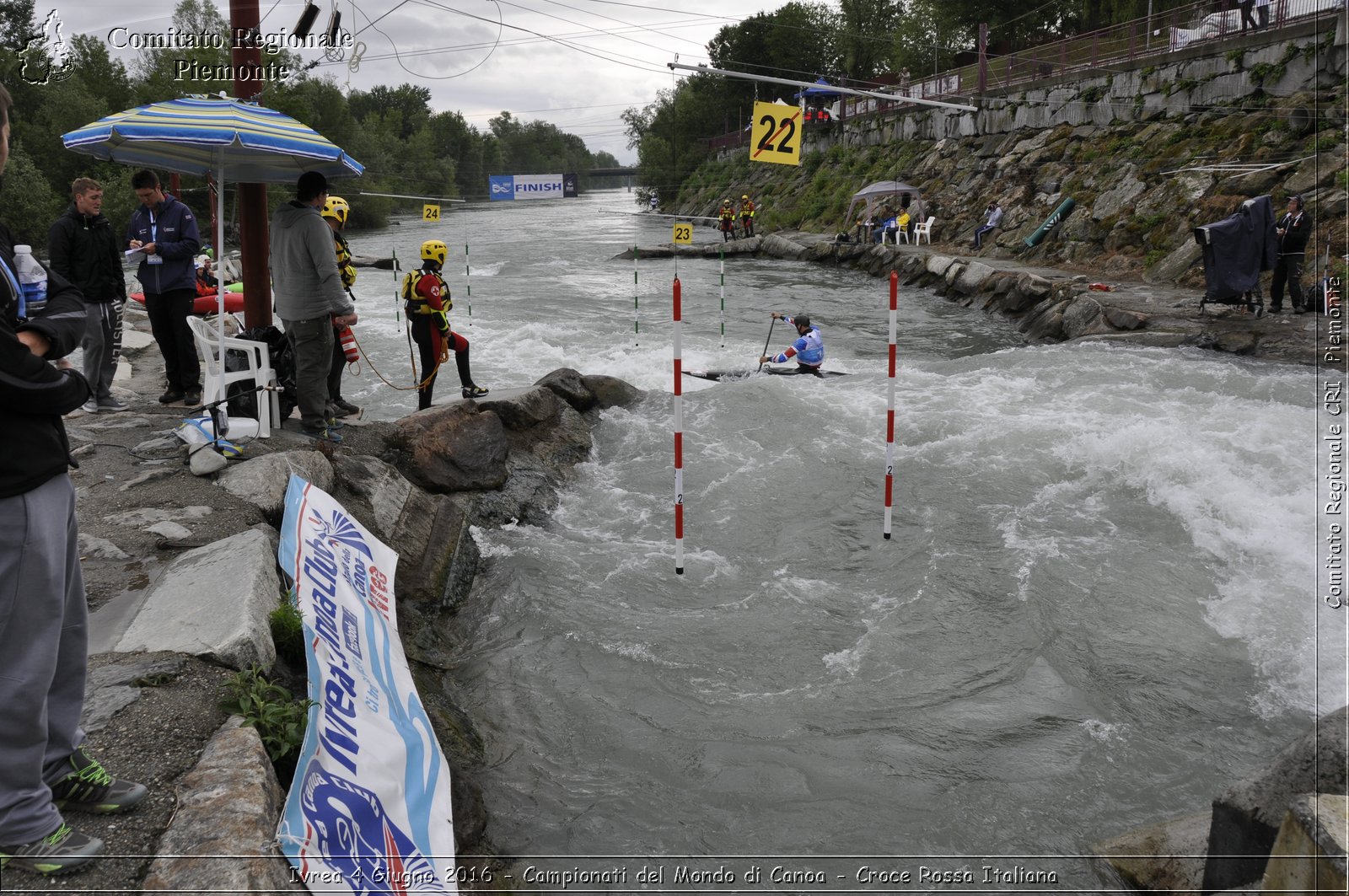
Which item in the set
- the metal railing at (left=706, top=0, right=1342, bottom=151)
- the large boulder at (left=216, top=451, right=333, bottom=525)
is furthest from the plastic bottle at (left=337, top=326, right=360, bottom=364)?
the metal railing at (left=706, top=0, right=1342, bottom=151)

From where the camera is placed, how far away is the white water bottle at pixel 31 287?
2.94 meters

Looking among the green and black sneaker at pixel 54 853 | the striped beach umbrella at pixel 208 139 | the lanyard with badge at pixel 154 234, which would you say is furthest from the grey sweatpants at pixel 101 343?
the green and black sneaker at pixel 54 853

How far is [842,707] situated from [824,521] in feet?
10.1

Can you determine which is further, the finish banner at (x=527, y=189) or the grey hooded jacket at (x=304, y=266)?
the finish banner at (x=527, y=189)

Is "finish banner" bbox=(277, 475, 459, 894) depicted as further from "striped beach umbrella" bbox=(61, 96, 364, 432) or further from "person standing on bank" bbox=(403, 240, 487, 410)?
"person standing on bank" bbox=(403, 240, 487, 410)

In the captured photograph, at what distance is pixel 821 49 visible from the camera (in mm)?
80000

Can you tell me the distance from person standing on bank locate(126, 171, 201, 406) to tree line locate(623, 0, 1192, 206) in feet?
163

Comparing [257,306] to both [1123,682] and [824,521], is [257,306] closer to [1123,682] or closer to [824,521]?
[824,521]

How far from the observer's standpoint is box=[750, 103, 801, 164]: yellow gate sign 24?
1569 centimetres

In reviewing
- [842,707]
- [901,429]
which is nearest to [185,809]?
[842,707]

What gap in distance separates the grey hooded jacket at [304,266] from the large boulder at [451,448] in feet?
4.61

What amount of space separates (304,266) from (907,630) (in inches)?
207

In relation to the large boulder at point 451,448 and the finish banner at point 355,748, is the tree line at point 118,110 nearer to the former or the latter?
the large boulder at point 451,448

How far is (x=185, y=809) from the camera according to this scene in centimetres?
321
